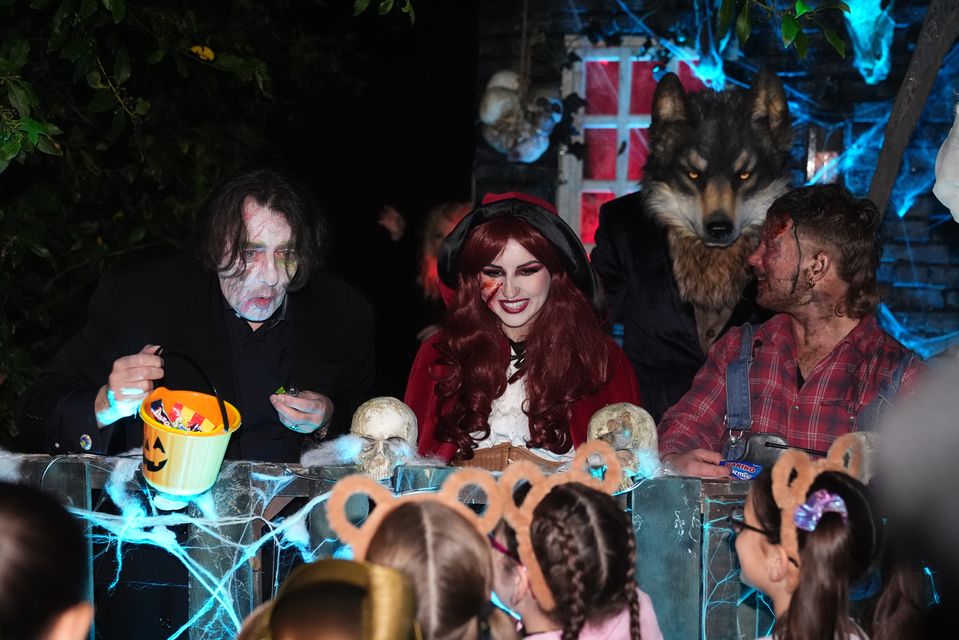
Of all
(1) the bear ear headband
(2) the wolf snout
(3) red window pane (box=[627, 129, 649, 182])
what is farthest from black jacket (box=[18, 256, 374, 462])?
(3) red window pane (box=[627, 129, 649, 182])

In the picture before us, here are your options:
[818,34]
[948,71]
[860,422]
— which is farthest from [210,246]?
[948,71]

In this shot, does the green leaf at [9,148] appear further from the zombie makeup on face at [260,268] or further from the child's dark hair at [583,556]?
the child's dark hair at [583,556]

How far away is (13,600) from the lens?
5.24 feet

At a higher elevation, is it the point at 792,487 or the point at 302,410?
the point at 792,487

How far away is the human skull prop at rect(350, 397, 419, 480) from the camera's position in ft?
8.65

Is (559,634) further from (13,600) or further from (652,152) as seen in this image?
(652,152)

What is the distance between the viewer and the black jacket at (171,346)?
2939 millimetres

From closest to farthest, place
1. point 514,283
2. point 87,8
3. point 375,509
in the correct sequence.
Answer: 1. point 375,509
2. point 87,8
3. point 514,283

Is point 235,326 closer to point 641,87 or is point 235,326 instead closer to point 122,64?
point 122,64

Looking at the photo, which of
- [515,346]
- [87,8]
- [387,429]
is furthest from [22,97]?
[515,346]

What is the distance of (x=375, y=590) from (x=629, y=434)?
3.72 feet

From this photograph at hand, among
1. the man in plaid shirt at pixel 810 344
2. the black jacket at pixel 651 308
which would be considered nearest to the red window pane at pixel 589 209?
the black jacket at pixel 651 308

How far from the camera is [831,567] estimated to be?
204 centimetres

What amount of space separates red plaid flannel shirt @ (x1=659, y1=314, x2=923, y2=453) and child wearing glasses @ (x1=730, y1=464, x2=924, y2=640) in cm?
89
